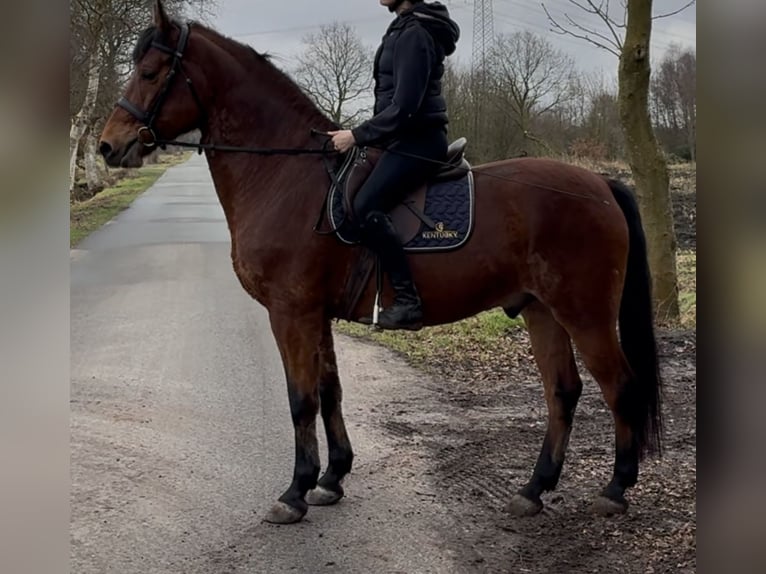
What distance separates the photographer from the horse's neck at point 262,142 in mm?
3738

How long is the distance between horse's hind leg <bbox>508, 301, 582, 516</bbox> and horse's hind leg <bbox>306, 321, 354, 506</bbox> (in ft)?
3.13

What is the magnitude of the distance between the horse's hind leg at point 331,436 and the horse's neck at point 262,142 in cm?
79

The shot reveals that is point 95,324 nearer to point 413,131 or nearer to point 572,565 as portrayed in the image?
point 413,131

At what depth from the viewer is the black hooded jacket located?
3.39 metres

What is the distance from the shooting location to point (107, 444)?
15.3 feet

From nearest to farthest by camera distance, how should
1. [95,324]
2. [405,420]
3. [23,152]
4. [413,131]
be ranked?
[23,152] < [413,131] < [405,420] < [95,324]

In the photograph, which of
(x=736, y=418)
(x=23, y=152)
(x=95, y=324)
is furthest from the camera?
(x=95, y=324)

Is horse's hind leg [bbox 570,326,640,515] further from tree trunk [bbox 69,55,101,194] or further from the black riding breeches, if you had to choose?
tree trunk [bbox 69,55,101,194]

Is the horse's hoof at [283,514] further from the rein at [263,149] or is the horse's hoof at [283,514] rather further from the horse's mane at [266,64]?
the horse's mane at [266,64]

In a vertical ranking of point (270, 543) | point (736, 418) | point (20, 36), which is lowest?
point (270, 543)

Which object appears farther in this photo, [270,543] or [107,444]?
[107,444]

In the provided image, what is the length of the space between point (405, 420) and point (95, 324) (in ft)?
10.6

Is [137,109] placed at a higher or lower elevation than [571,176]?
higher

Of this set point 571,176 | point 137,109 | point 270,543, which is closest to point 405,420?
point 270,543
